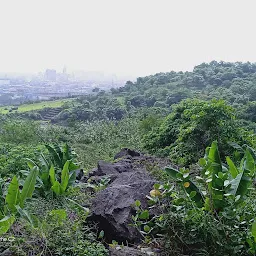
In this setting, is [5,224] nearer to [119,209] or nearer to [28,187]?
[28,187]

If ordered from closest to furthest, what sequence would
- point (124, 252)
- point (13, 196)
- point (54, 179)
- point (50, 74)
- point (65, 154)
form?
point (124, 252), point (13, 196), point (54, 179), point (65, 154), point (50, 74)

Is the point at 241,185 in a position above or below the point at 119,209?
above

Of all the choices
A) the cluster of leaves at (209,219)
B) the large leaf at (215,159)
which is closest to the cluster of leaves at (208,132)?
the large leaf at (215,159)

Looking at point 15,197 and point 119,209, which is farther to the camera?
point 119,209

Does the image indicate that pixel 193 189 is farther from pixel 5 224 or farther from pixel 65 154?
pixel 65 154

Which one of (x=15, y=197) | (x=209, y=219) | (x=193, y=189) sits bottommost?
(x=15, y=197)

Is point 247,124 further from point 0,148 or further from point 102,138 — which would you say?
point 0,148

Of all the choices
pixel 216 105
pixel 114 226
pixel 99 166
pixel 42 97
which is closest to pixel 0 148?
pixel 99 166

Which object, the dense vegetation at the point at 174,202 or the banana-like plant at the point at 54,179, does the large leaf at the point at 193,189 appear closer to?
the dense vegetation at the point at 174,202

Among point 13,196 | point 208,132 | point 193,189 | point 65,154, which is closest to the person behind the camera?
point 193,189

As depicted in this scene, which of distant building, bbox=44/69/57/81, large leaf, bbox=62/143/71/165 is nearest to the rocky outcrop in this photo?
large leaf, bbox=62/143/71/165

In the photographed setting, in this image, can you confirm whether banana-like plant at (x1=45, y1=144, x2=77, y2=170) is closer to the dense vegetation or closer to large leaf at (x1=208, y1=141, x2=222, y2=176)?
the dense vegetation

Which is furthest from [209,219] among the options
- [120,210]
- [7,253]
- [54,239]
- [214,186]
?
[7,253]

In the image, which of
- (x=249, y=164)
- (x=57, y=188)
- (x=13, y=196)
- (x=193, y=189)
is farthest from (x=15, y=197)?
(x=249, y=164)
